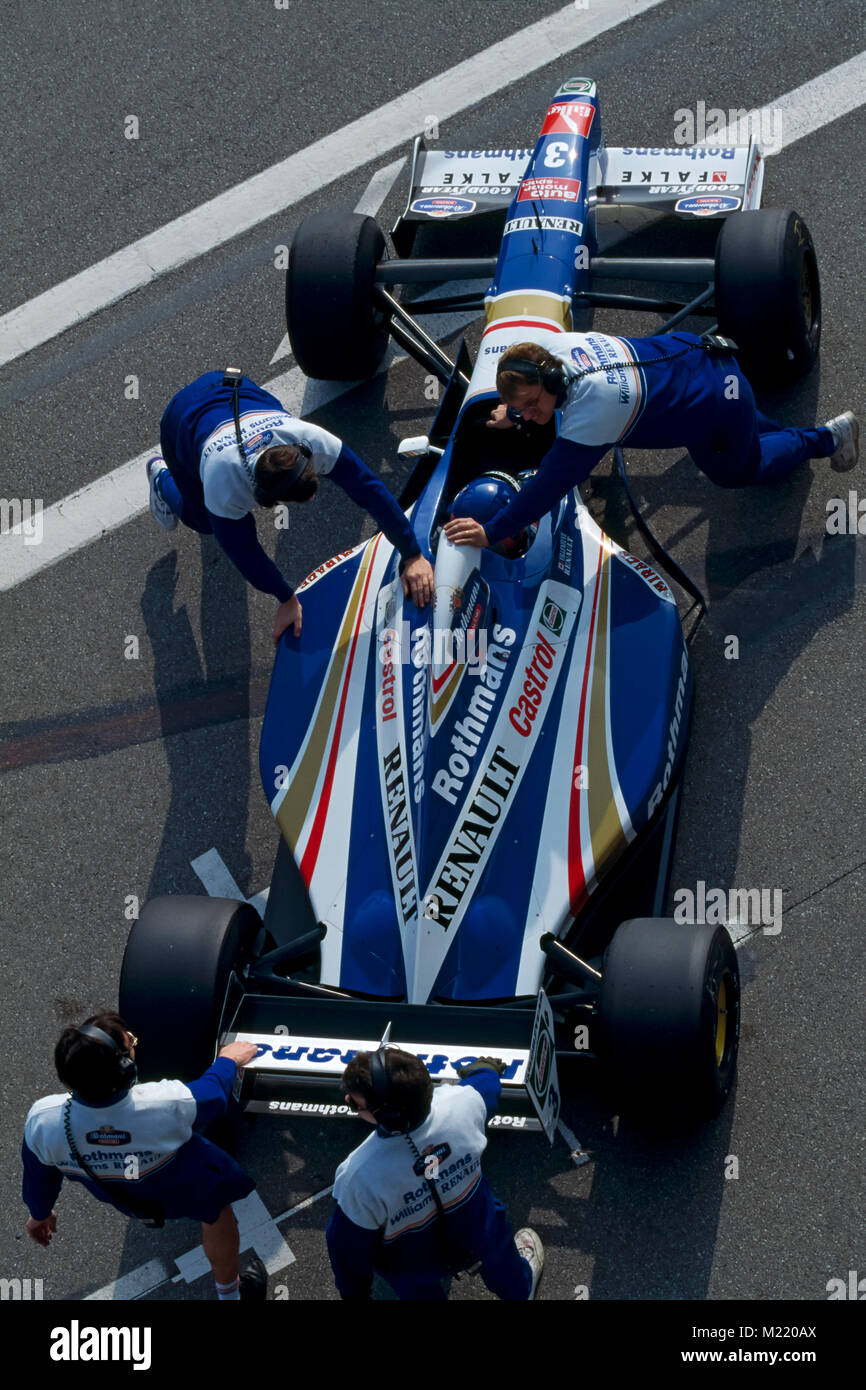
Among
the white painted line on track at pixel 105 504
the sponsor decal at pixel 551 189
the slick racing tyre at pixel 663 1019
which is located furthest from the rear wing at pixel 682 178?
the slick racing tyre at pixel 663 1019

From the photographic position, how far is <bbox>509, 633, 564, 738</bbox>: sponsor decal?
6.16 m

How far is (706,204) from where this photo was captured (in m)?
7.69

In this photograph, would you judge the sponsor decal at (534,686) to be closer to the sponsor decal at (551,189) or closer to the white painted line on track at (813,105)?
the sponsor decal at (551,189)

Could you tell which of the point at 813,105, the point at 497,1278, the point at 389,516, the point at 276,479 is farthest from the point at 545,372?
the point at 813,105

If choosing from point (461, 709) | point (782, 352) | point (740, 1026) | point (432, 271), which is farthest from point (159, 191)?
point (740, 1026)

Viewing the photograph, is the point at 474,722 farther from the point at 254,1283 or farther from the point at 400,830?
the point at 254,1283

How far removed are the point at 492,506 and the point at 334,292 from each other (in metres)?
1.80

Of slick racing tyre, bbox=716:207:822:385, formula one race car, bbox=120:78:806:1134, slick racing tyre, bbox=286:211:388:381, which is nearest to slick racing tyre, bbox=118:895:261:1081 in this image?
formula one race car, bbox=120:78:806:1134

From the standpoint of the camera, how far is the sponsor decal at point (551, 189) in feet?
24.6

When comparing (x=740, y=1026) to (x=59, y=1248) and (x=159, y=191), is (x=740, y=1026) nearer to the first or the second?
(x=59, y=1248)

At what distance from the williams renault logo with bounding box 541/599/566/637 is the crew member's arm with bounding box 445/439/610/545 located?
1.10 feet

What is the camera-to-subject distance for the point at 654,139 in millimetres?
8547

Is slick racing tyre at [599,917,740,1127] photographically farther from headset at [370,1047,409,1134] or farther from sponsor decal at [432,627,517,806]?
headset at [370,1047,409,1134]

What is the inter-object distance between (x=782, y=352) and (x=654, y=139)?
1848mm
